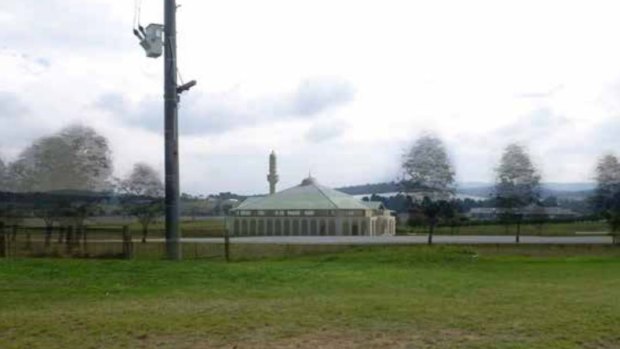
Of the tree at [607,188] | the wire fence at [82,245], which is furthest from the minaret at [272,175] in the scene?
the wire fence at [82,245]

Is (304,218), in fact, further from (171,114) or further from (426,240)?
(171,114)

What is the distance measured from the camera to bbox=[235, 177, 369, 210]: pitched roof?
65.2 metres

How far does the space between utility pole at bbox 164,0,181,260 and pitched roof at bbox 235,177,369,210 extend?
44.6 m

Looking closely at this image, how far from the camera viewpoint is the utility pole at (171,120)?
64.2ft

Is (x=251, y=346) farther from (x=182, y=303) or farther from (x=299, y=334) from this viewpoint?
(x=182, y=303)

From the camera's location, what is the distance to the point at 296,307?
35.4 feet

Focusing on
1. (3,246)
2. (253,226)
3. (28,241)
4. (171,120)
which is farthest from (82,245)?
(253,226)

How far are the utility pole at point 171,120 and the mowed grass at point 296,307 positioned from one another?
177 cm

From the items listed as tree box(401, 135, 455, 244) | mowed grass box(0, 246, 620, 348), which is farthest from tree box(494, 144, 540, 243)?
mowed grass box(0, 246, 620, 348)

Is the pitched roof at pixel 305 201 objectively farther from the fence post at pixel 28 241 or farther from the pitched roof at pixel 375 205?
the fence post at pixel 28 241

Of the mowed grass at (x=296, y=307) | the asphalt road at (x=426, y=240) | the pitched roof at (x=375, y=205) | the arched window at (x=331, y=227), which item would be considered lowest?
the asphalt road at (x=426, y=240)

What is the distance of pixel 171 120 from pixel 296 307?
9735mm

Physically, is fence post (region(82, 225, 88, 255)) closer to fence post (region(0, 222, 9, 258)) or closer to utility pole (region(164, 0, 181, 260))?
fence post (region(0, 222, 9, 258))

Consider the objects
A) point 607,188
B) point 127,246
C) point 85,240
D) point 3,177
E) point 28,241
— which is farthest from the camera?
point 607,188
